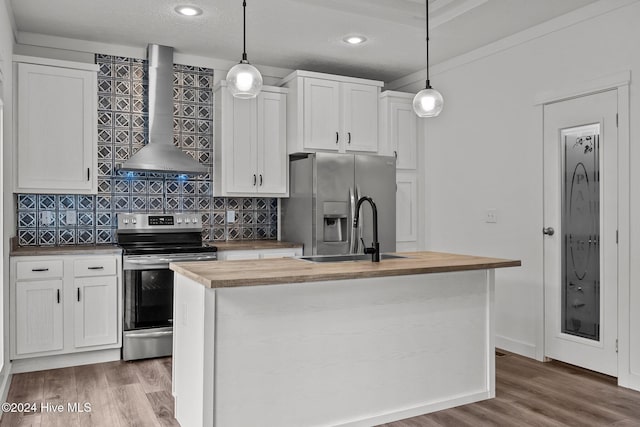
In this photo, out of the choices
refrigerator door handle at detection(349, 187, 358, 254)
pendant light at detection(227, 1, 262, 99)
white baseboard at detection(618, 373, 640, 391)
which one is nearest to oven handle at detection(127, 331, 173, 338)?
refrigerator door handle at detection(349, 187, 358, 254)

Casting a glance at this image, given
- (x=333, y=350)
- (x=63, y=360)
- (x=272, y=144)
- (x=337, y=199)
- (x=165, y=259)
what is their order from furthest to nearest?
(x=272, y=144) < (x=337, y=199) < (x=165, y=259) < (x=63, y=360) < (x=333, y=350)

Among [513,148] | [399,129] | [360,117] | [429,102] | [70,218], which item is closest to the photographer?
[429,102]

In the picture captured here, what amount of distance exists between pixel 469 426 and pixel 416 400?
0.31 meters

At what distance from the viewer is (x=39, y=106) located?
4.05m

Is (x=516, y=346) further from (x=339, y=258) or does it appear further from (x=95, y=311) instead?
(x=95, y=311)

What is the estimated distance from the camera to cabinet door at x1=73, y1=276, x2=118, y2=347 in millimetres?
3959

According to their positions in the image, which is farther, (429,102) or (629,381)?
(629,381)

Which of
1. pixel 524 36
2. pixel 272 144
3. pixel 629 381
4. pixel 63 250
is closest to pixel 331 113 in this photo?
pixel 272 144

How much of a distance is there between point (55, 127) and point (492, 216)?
3686 millimetres

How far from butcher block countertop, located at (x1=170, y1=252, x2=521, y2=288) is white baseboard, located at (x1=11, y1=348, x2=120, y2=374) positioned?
1815 millimetres

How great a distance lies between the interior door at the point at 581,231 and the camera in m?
3.56

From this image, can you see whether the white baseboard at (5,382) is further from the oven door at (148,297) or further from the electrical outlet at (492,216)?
the electrical outlet at (492,216)

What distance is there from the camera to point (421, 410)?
9.73 feet

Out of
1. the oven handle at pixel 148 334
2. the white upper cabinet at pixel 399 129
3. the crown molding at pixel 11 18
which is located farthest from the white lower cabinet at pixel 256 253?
the crown molding at pixel 11 18
